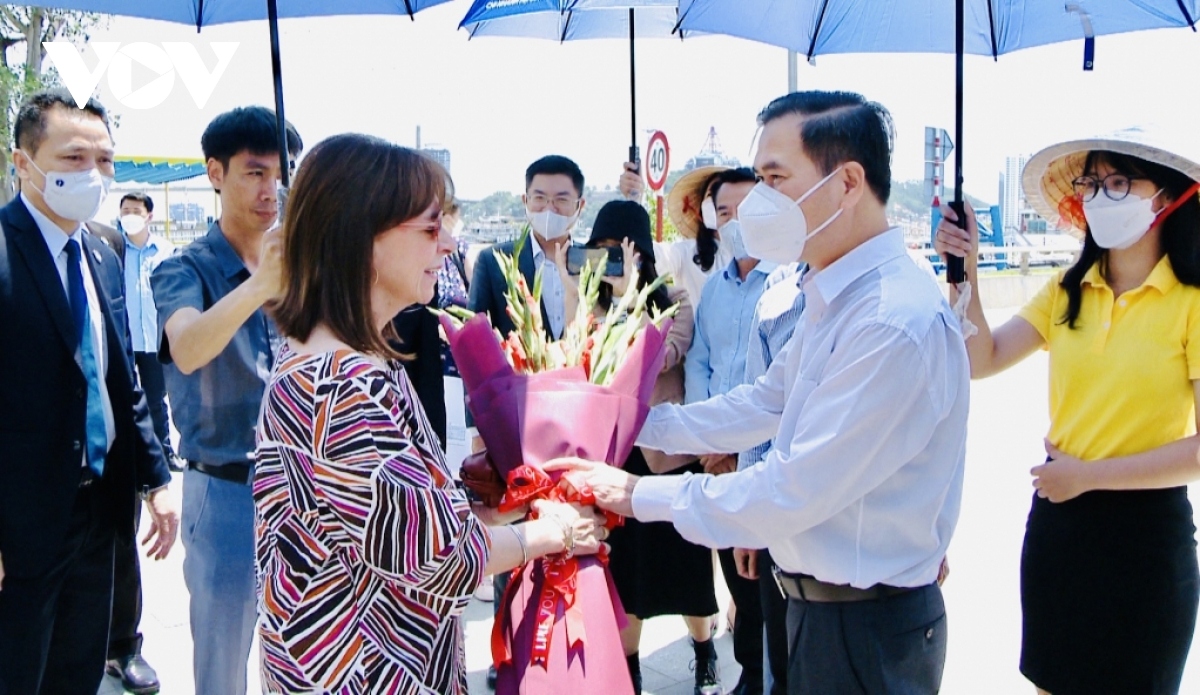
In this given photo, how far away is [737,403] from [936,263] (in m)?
16.9

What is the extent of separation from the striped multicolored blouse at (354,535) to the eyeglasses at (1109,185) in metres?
1.89

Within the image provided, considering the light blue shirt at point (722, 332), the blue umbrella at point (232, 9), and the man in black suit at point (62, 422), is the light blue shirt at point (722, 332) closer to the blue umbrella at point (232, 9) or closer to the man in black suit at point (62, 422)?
the blue umbrella at point (232, 9)

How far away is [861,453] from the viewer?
179 centimetres

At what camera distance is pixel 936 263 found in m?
18.2

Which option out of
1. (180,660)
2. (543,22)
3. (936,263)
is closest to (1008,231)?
(936,263)

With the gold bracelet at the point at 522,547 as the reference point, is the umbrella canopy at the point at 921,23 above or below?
above

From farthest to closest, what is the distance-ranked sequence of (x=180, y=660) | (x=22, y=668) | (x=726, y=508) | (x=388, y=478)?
1. (x=180, y=660)
2. (x=22, y=668)
3. (x=726, y=508)
4. (x=388, y=478)

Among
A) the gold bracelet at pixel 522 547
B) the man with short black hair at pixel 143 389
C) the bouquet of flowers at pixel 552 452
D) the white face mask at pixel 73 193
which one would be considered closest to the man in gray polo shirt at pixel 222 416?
the white face mask at pixel 73 193

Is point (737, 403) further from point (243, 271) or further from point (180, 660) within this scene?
point (180, 660)

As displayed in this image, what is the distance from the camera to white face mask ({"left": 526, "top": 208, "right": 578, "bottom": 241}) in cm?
396

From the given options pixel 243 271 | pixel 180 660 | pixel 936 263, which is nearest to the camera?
pixel 243 271

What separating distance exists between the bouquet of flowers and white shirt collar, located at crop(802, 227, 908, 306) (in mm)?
388

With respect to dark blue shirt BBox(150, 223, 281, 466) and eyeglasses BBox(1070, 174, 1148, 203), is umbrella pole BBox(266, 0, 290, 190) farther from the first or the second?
eyeglasses BBox(1070, 174, 1148, 203)

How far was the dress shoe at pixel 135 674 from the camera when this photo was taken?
362 centimetres
